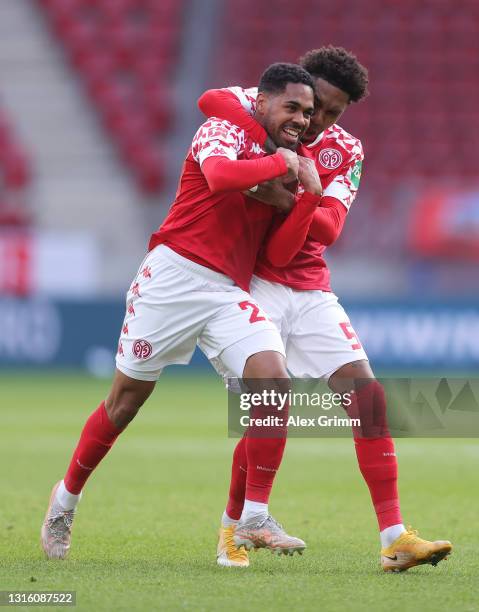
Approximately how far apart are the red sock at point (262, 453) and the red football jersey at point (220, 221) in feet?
2.04

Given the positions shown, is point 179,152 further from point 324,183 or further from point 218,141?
point 218,141

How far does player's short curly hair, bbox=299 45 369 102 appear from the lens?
5277 millimetres

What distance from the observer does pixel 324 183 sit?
546 centimetres

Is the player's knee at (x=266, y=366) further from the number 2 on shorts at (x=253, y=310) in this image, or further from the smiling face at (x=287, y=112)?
the smiling face at (x=287, y=112)

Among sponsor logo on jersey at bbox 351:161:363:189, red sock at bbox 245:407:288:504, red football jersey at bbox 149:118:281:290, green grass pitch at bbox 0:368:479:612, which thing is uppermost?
sponsor logo on jersey at bbox 351:161:363:189

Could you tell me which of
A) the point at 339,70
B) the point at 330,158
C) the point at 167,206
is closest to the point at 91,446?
the point at 330,158

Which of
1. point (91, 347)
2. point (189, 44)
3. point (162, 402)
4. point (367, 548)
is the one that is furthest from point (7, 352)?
point (367, 548)

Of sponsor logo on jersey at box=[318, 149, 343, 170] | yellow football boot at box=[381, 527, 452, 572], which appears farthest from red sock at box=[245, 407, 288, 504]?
sponsor logo on jersey at box=[318, 149, 343, 170]

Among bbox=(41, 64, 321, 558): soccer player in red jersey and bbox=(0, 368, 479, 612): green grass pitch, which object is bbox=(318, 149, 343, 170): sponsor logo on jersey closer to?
bbox=(41, 64, 321, 558): soccer player in red jersey

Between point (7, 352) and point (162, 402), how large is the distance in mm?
4072

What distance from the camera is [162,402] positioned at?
12977mm

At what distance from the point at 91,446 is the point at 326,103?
1826 millimetres

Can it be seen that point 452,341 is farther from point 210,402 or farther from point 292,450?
point 292,450

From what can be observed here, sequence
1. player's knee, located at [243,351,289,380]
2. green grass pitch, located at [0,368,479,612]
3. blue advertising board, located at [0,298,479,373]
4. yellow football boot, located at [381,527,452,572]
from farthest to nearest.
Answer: blue advertising board, located at [0,298,479,373] < player's knee, located at [243,351,289,380] < yellow football boot, located at [381,527,452,572] < green grass pitch, located at [0,368,479,612]
